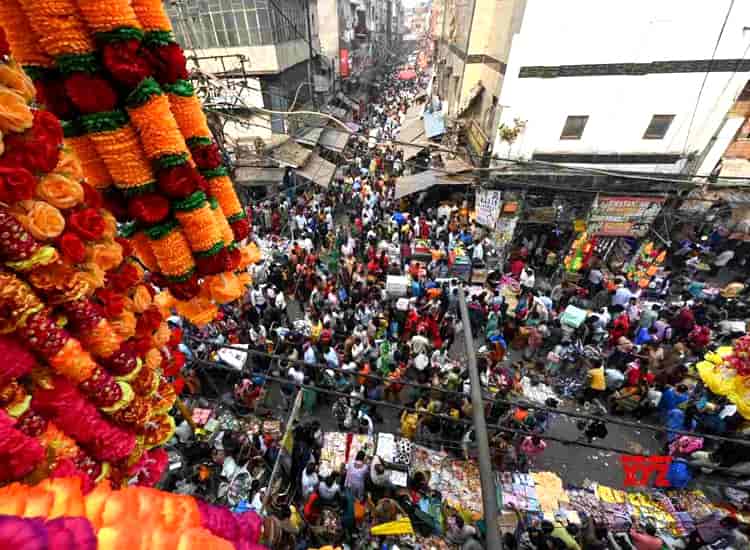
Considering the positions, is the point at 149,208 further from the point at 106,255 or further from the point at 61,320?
the point at 61,320

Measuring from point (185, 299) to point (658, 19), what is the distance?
1505 cm

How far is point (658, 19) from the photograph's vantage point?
1049cm

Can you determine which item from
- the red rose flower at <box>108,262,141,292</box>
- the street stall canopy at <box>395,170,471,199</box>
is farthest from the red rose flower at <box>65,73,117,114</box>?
the street stall canopy at <box>395,170,471,199</box>

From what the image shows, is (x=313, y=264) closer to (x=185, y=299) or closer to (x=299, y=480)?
(x=299, y=480)

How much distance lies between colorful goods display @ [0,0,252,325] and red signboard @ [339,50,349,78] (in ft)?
105

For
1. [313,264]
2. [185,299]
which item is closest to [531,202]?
[313,264]

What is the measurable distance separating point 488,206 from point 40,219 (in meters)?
13.8

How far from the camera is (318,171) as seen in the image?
17.1 metres

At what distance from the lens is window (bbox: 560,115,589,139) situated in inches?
485

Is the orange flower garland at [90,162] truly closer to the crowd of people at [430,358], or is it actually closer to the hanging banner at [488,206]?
the crowd of people at [430,358]

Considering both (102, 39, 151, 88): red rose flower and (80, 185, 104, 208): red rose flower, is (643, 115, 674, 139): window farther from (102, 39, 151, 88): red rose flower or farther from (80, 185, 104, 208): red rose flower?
(80, 185, 104, 208): red rose flower

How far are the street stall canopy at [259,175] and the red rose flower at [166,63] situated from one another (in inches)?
565

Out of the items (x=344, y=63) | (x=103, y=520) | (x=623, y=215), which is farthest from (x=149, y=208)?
(x=344, y=63)

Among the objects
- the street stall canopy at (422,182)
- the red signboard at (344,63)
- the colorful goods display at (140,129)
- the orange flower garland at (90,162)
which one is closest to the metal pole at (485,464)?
the colorful goods display at (140,129)
